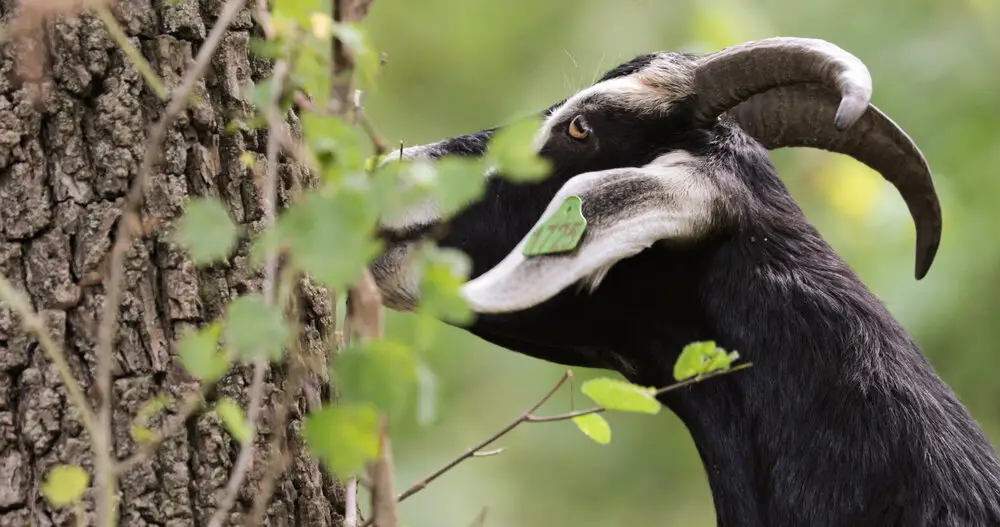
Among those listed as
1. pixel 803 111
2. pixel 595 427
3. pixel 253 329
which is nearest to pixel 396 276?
pixel 595 427

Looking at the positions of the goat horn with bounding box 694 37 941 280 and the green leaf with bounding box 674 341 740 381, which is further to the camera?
the goat horn with bounding box 694 37 941 280

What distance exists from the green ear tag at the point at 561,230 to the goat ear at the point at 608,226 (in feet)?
0.93

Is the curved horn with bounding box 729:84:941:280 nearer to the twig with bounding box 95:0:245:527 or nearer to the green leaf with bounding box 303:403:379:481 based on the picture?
the twig with bounding box 95:0:245:527

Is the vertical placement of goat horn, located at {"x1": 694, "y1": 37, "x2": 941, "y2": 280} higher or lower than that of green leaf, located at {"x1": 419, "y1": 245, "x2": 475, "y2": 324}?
higher

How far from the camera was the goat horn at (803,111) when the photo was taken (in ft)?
12.1

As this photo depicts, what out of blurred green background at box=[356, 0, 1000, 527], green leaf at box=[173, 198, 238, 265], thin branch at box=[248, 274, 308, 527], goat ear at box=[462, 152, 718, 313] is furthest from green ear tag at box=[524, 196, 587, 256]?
blurred green background at box=[356, 0, 1000, 527]

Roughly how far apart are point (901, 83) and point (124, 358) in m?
9.04

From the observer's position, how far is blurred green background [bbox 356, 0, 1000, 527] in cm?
914

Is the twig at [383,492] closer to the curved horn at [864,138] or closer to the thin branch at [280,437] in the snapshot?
the thin branch at [280,437]

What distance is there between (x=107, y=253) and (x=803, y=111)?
2.40 metres

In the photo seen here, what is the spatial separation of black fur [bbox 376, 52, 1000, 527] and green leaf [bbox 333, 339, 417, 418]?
1.67 meters

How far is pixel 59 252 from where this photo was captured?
2.60 m

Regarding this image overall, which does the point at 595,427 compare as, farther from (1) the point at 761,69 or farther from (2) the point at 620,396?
(1) the point at 761,69

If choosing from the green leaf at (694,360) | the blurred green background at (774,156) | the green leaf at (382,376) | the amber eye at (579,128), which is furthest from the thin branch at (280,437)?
the blurred green background at (774,156)
